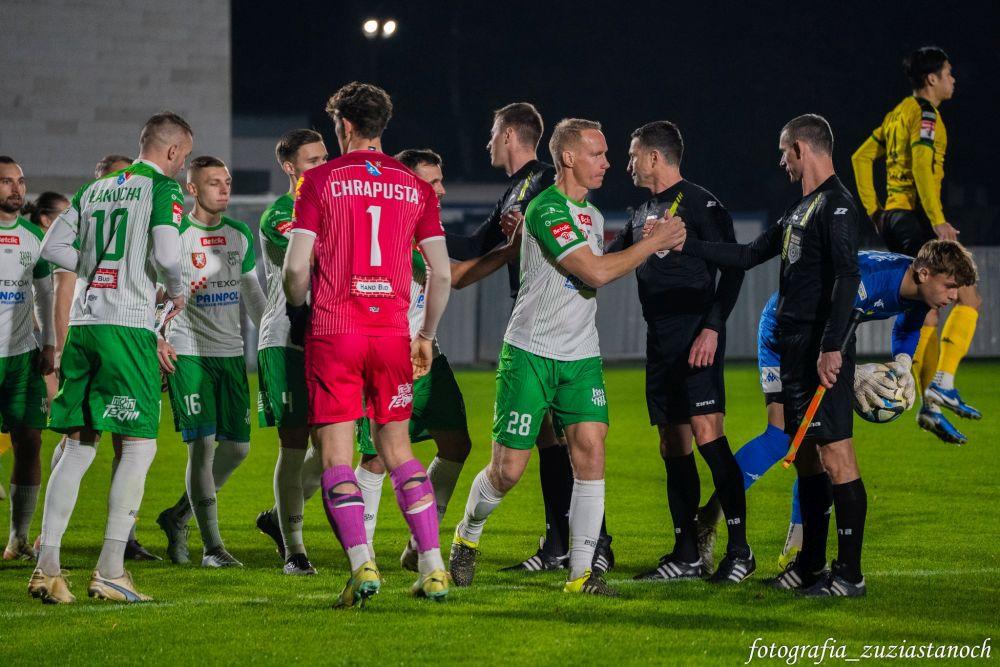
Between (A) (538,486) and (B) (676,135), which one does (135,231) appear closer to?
(B) (676,135)

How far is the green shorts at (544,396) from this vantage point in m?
5.34

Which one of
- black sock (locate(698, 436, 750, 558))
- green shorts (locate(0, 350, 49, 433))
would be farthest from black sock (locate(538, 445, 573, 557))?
green shorts (locate(0, 350, 49, 433))

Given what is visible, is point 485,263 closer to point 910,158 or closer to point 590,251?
point 590,251

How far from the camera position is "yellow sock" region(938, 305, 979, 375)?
9.30m

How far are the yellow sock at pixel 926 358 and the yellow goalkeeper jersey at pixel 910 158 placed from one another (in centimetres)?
113

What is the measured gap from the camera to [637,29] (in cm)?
2552

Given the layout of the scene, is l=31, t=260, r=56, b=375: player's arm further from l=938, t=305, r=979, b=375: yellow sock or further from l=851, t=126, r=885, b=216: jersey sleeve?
l=938, t=305, r=979, b=375: yellow sock

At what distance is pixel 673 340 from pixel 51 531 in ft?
9.43

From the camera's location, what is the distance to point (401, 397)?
510cm

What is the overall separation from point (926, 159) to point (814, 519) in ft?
13.5

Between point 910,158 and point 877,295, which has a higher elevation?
point 910,158

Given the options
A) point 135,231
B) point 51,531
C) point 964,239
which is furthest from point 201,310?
point 964,239

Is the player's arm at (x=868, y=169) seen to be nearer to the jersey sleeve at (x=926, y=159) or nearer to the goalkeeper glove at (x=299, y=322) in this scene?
the jersey sleeve at (x=926, y=159)

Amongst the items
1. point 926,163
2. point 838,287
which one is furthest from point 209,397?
point 926,163
